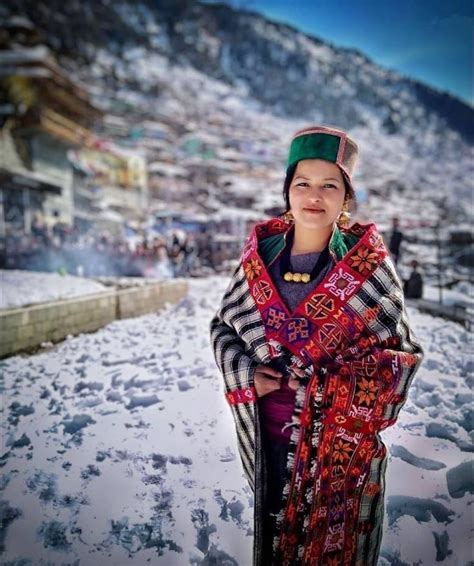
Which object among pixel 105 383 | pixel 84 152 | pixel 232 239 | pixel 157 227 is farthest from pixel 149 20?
pixel 105 383

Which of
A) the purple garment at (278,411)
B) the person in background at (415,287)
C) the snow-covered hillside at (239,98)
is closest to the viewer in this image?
the purple garment at (278,411)

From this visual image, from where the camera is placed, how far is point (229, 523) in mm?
1691

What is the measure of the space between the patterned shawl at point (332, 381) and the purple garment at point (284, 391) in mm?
49

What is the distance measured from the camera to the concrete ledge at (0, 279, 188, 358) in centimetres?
326

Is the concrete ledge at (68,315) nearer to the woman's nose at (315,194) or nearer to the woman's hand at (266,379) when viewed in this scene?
the woman's hand at (266,379)

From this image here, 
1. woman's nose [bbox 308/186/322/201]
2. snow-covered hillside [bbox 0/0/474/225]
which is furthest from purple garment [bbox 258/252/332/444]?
snow-covered hillside [bbox 0/0/474/225]

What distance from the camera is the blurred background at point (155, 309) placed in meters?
1.70

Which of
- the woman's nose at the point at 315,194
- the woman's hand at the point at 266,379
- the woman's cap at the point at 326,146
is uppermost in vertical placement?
the woman's cap at the point at 326,146

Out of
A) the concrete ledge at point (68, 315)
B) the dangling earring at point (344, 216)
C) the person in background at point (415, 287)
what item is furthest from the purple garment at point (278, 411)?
the person in background at point (415, 287)

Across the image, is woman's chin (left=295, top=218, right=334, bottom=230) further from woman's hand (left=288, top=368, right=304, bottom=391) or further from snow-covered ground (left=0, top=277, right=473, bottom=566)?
snow-covered ground (left=0, top=277, right=473, bottom=566)

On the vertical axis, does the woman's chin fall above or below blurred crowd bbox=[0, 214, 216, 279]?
above

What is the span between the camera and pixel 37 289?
4.66m

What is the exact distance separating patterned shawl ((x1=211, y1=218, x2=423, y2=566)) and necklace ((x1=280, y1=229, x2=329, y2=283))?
0.13ft

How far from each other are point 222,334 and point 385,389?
2.14 feet
